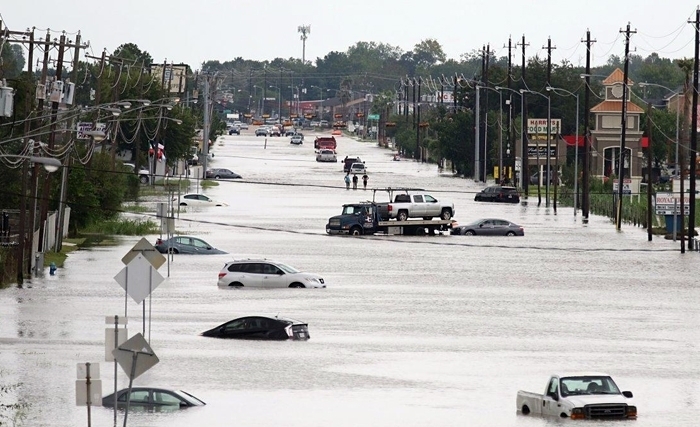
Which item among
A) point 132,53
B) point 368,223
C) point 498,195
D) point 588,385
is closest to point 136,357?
point 588,385

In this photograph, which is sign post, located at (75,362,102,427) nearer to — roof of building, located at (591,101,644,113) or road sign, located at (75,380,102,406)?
road sign, located at (75,380,102,406)

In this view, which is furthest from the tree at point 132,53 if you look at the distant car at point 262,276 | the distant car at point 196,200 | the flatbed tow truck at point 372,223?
the distant car at point 262,276

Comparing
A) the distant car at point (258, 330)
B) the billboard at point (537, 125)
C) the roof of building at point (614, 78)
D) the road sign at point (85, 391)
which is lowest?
the distant car at point (258, 330)

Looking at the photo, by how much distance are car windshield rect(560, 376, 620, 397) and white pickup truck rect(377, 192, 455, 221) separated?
53351 mm

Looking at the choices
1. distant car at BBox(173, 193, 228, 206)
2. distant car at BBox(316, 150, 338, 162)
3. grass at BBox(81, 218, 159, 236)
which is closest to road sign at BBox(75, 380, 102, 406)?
grass at BBox(81, 218, 159, 236)

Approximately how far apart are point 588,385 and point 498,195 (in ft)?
268

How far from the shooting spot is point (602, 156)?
457 ft

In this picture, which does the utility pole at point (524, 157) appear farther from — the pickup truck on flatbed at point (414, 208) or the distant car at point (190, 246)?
the distant car at point (190, 246)

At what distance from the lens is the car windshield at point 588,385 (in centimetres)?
3178

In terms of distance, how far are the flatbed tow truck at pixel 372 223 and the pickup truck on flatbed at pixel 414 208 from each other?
0.56 feet

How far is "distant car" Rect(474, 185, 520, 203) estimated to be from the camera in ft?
370

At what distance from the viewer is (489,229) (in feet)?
291

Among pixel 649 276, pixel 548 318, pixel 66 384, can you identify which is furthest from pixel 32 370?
pixel 649 276

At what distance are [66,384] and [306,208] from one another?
225ft
